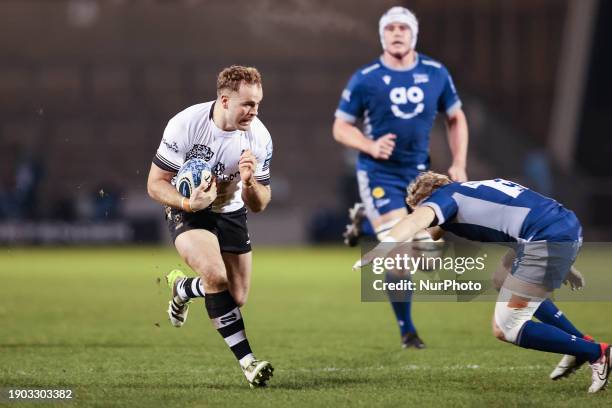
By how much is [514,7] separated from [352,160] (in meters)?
7.28

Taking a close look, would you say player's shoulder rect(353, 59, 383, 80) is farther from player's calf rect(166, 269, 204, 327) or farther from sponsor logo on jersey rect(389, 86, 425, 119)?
player's calf rect(166, 269, 204, 327)

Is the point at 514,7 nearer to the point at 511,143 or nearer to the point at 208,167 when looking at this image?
the point at 511,143

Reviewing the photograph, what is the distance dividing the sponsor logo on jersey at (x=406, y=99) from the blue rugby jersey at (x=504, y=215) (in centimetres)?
259

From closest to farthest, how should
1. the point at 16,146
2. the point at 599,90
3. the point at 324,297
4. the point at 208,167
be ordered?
the point at 208,167
the point at 324,297
the point at 599,90
the point at 16,146

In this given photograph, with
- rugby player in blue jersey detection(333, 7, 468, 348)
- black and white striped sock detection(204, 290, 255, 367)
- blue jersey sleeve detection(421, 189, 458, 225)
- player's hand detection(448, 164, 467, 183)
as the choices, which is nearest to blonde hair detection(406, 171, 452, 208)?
blue jersey sleeve detection(421, 189, 458, 225)

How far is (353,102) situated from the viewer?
8.80 m

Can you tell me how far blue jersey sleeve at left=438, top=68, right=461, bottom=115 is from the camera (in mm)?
8836

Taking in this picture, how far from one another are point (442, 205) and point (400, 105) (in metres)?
2.87

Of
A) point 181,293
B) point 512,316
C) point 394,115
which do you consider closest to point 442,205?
point 512,316

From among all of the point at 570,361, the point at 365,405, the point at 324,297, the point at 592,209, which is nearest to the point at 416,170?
the point at 570,361

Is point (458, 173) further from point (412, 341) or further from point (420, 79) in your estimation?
point (412, 341)

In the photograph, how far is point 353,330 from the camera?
9625mm

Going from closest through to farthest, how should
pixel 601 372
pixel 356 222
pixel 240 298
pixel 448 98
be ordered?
pixel 601 372, pixel 240 298, pixel 448 98, pixel 356 222

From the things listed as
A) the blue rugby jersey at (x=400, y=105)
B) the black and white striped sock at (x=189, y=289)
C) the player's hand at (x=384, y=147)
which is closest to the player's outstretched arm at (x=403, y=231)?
the black and white striped sock at (x=189, y=289)
